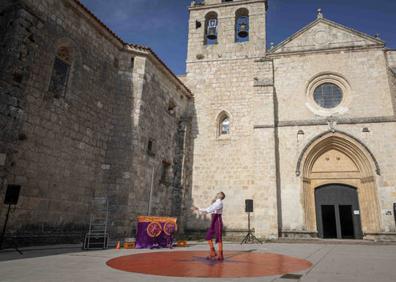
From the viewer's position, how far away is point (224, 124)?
600 inches

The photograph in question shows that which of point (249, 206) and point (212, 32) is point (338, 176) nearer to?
point (249, 206)

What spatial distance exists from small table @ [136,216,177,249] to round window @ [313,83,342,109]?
975 centimetres

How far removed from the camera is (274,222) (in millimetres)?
12227

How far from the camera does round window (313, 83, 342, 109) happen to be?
14.0 m

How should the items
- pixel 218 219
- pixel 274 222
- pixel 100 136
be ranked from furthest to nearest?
pixel 274 222
pixel 100 136
pixel 218 219

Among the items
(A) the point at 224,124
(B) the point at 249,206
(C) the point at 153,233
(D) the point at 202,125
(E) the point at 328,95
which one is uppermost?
(E) the point at 328,95

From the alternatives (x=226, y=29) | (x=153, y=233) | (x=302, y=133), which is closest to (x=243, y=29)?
(x=226, y=29)

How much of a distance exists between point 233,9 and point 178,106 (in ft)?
21.5

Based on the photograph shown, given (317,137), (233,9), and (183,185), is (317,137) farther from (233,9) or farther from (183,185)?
(233,9)

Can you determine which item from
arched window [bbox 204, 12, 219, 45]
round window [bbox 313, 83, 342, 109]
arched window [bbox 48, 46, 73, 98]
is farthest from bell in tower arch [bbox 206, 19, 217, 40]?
arched window [bbox 48, 46, 73, 98]

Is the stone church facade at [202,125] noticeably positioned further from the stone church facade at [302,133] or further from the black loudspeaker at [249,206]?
the black loudspeaker at [249,206]

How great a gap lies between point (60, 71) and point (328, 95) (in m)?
11.7

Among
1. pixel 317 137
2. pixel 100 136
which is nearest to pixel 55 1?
pixel 100 136

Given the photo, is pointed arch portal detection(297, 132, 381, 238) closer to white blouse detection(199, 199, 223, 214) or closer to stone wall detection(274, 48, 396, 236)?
stone wall detection(274, 48, 396, 236)
